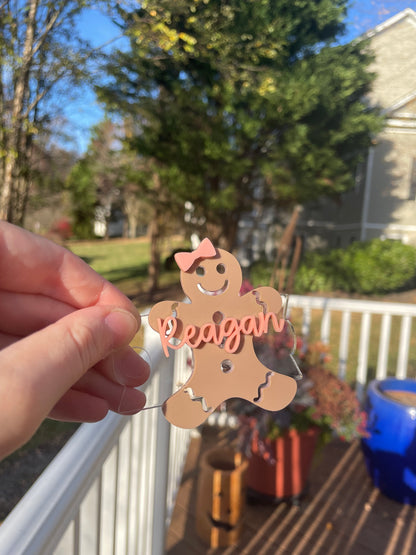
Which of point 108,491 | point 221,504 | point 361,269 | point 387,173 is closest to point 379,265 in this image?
point 361,269

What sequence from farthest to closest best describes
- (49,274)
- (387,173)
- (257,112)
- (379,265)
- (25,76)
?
(257,112)
(387,173)
(379,265)
(25,76)
(49,274)

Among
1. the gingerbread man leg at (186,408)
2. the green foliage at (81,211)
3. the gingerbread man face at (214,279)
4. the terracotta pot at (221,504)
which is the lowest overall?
the terracotta pot at (221,504)

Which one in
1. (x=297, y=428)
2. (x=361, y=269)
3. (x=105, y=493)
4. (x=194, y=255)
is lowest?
(x=297, y=428)

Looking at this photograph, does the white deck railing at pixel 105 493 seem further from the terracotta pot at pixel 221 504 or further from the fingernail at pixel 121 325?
the fingernail at pixel 121 325

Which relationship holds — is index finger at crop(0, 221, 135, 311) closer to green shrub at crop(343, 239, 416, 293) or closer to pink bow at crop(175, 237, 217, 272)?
pink bow at crop(175, 237, 217, 272)

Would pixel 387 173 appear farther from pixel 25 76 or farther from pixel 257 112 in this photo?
pixel 25 76

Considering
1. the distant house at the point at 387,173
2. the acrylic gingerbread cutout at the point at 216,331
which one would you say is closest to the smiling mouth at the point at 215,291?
the acrylic gingerbread cutout at the point at 216,331

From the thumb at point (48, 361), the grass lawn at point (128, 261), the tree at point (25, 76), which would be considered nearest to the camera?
the thumb at point (48, 361)
